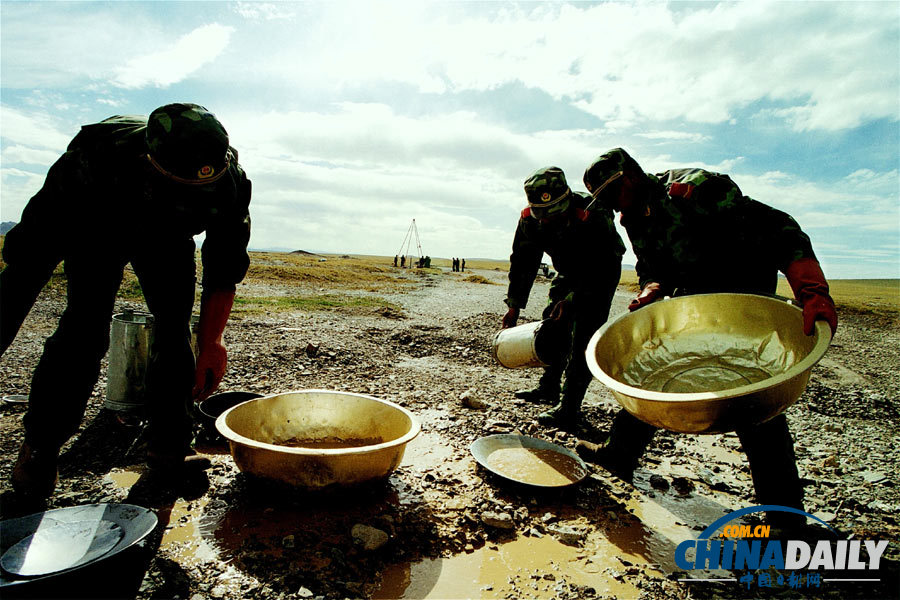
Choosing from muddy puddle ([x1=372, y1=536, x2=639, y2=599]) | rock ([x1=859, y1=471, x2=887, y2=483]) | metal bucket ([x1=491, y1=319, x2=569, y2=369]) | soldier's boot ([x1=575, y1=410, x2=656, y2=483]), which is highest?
metal bucket ([x1=491, y1=319, x2=569, y2=369])

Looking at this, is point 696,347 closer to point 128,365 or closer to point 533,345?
point 533,345

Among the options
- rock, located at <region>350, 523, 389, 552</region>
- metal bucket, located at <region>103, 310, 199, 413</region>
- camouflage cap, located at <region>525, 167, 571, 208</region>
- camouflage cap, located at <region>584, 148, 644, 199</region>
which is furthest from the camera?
camouflage cap, located at <region>525, 167, 571, 208</region>

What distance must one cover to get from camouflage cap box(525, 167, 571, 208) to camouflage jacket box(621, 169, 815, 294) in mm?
824

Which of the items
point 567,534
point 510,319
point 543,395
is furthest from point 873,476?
point 510,319

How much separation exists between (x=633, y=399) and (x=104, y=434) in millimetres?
2898

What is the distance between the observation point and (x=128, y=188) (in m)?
1.89

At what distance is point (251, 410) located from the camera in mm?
2447

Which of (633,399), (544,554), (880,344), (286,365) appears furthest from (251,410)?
(880,344)

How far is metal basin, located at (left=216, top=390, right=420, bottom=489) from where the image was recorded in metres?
1.99

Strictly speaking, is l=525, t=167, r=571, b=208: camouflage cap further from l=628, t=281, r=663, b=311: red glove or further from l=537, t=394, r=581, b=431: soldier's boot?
l=537, t=394, r=581, b=431: soldier's boot

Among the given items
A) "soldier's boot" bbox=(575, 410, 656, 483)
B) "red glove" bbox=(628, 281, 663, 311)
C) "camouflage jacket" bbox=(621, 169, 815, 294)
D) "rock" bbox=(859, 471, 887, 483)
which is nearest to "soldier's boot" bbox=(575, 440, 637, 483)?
"soldier's boot" bbox=(575, 410, 656, 483)

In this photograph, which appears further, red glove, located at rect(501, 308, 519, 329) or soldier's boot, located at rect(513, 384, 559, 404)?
soldier's boot, located at rect(513, 384, 559, 404)

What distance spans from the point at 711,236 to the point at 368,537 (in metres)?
2.14

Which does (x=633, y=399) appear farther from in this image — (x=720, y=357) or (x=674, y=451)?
(x=674, y=451)
